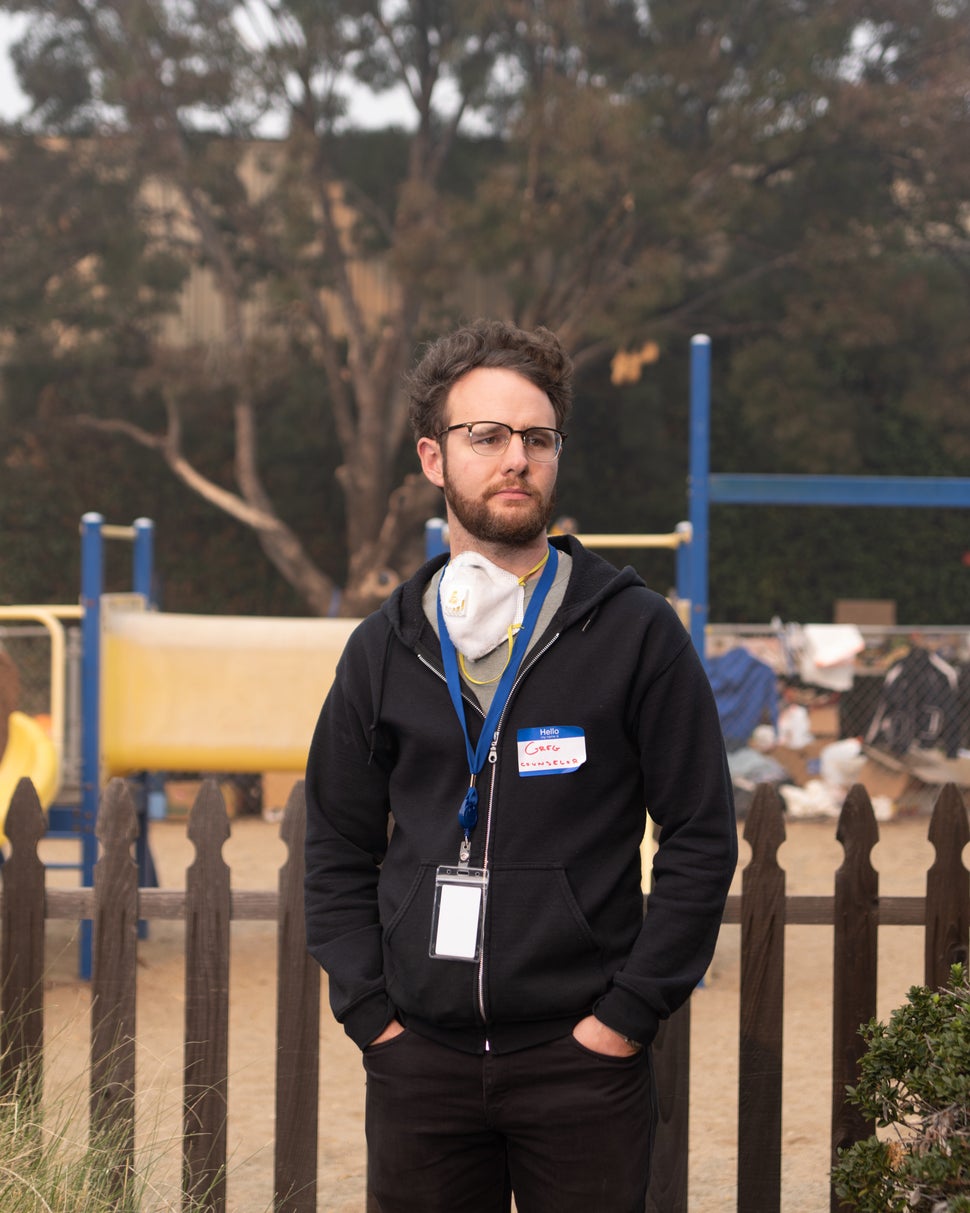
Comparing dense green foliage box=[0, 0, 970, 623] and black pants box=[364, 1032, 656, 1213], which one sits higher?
dense green foliage box=[0, 0, 970, 623]

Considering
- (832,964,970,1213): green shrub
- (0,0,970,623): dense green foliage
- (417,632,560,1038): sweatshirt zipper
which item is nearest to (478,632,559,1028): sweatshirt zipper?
(417,632,560,1038): sweatshirt zipper

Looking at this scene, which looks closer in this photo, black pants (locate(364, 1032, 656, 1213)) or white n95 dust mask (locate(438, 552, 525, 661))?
black pants (locate(364, 1032, 656, 1213))

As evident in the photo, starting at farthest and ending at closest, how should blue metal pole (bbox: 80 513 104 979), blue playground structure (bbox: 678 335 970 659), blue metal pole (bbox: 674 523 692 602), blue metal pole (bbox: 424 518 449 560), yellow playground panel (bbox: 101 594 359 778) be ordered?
blue metal pole (bbox: 424 518 449 560), blue metal pole (bbox: 674 523 692 602), blue playground structure (bbox: 678 335 970 659), blue metal pole (bbox: 80 513 104 979), yellow playground panel (bbox: 101 594 359 778)

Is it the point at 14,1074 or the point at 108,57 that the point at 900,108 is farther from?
the point at 14,1074

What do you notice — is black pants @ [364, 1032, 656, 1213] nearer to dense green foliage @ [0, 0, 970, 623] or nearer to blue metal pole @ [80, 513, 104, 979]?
blue metal pole @ [80, 513, 104, 979]

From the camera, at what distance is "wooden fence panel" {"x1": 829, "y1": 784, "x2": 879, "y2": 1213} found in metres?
2.96

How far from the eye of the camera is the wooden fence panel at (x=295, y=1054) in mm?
3016

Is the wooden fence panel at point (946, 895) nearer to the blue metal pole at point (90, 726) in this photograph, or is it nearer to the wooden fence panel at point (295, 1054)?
the wooden fence panel at point (295, 1054)

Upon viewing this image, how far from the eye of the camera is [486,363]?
2.06m

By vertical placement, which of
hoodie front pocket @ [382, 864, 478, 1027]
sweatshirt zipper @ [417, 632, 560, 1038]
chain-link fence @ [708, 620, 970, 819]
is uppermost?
sweatshirt zipper @ [417, 632, 560, 1038]

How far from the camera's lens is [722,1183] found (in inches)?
153

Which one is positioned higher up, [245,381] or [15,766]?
[245,381]

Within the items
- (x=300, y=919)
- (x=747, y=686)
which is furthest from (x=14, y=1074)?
(x=747, y=686)

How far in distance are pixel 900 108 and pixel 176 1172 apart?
16815 mm
